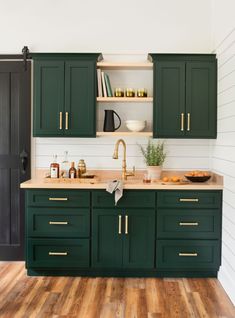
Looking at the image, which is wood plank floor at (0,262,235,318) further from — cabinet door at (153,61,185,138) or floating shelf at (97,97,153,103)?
floating shelf at (97,97,153,103)

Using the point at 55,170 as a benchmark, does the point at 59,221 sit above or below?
below

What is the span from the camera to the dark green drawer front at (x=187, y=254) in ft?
12.4

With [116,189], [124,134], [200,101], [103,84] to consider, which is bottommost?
[116,189]

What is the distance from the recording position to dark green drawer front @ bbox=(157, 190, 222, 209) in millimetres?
3748

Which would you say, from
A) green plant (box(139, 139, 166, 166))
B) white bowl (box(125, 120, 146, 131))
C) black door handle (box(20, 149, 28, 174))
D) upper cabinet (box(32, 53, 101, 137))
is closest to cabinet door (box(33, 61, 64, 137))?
upper cabinet (box(32, 53, 101, 137))

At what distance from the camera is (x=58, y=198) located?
12.3 ft

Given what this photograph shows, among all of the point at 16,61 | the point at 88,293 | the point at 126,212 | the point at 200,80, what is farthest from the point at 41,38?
the point at 88,293

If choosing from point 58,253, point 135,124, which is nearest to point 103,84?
point 135,124

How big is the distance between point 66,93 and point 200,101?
138 cm

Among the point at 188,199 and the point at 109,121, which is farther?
the point at 109,121

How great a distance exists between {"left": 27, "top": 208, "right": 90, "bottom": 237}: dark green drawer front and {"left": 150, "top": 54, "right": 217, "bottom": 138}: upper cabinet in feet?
3.75

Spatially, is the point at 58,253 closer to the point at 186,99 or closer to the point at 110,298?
the point at 110,298

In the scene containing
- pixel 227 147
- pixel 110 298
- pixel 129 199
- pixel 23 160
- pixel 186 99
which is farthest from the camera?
pixel 23 160

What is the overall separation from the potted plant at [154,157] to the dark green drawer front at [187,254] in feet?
2.49
